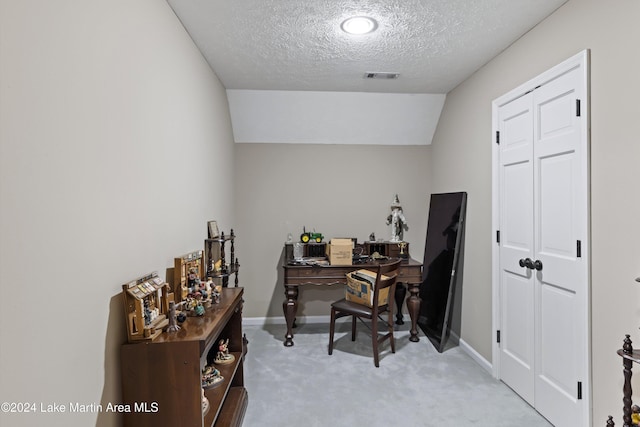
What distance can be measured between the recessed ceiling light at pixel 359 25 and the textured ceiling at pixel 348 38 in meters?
0.04

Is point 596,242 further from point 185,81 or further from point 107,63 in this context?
point 185,81

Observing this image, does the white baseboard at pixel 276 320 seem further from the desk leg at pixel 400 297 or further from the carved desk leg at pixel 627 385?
the carved desk leg at pixel 627 385

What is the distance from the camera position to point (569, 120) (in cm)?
212

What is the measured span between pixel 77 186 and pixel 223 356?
5.28ft

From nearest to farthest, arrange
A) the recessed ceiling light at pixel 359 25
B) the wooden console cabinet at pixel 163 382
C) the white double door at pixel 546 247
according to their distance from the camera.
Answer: the wooden console cabinet at pixel 163 382 → the white double door at pixel 546 247 → the recessed ceiling light at pixel 359 25

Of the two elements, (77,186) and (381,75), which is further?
(381,75)

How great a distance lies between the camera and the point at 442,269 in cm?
368

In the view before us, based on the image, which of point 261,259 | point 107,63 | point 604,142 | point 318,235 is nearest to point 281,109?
point 318,235

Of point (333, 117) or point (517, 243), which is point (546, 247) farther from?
point (333, 117)

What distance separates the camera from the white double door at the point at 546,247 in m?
2.05

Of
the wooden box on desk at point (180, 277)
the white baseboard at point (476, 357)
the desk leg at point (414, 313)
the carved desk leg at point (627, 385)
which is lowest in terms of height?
the white baseboard at point (476, 357)

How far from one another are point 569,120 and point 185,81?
93.8 inches

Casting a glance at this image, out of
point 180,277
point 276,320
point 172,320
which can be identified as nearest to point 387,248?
point 276,320

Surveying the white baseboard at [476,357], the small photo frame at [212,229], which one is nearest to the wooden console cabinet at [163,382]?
the small photo frame at [212,229]
